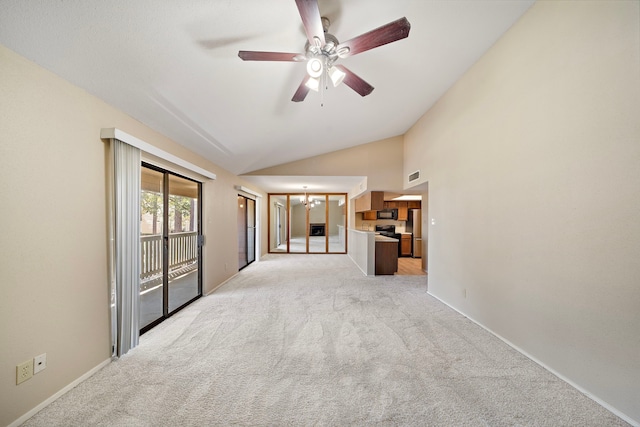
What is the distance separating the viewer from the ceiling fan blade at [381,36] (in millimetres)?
1433

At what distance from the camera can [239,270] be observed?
577 cm

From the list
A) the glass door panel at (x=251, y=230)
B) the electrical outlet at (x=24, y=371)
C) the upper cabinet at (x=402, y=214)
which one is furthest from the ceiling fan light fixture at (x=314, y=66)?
the upper cabinet at (x=402, y=214)

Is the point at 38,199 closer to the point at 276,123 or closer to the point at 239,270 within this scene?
the point at 276,123

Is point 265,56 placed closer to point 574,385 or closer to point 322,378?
point 322,378

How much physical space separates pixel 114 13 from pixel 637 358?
12.3 feet

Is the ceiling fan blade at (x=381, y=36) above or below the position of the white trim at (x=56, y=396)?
above

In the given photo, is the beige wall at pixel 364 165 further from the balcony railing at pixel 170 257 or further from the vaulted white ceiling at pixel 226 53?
the balcony railing at pixel 170 257

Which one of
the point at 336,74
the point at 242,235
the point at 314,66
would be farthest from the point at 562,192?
the point at 242,235

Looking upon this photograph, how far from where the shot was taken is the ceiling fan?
1.42 meters

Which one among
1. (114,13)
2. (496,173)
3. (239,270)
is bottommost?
(239,270)

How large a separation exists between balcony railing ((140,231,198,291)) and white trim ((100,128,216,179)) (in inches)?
45.1

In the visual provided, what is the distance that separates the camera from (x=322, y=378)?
187 centimetres

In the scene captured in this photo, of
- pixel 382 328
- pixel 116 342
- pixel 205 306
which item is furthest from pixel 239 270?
pixel 382 328

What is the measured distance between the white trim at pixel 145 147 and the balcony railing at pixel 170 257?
3.76ft
